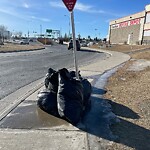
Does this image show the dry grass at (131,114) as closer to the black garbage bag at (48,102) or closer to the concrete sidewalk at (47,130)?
the concrete sidewalk at (47,130)

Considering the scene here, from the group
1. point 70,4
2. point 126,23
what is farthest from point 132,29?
point 70,4

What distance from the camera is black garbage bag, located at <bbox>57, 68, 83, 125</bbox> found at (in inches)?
187

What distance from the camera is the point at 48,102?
5297 mm

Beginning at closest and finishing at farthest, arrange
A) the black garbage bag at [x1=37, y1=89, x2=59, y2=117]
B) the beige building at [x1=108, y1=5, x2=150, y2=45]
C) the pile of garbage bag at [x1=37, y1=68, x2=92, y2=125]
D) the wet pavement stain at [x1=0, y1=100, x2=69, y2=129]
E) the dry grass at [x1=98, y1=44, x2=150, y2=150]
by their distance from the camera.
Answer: the dry grass at [x1=98, y1=44, x2=150, y2=150] → the wet pavement stain at [x1=0, y1=100, x2=69, y2=129] → the pile of garbage bag at [x1=37, y1=68, x2=92, y2=125] → the black garbage bag at [x1=37, y1=89, x2=59, y2=117] → the beige building at [x1=108, y1=5, x2=150, y2=45]

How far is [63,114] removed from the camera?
4785 millimetres

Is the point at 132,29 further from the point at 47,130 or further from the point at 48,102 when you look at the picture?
the point at 47,130

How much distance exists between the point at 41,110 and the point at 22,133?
126cm

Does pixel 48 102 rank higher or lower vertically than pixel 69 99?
lower

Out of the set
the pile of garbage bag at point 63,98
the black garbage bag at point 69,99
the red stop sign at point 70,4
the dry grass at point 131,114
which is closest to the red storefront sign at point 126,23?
the dry grass at point 131,114

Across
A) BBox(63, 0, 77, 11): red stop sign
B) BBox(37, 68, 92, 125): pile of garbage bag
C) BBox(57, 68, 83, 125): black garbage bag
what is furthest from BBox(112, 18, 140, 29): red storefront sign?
BBox(57, 68, 83, 125): black garbage bag

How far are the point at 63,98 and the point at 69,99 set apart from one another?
120 millimetres

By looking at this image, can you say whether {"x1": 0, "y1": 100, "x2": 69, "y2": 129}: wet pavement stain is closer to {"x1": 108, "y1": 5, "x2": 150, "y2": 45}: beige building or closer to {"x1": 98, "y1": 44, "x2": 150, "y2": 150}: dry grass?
{"x1": 98, "y1": 44, "x2": 150, "y2": 150}: dry grass

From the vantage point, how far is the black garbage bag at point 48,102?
5207 millimetres

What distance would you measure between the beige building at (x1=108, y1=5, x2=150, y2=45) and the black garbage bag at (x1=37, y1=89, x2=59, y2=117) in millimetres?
57778
